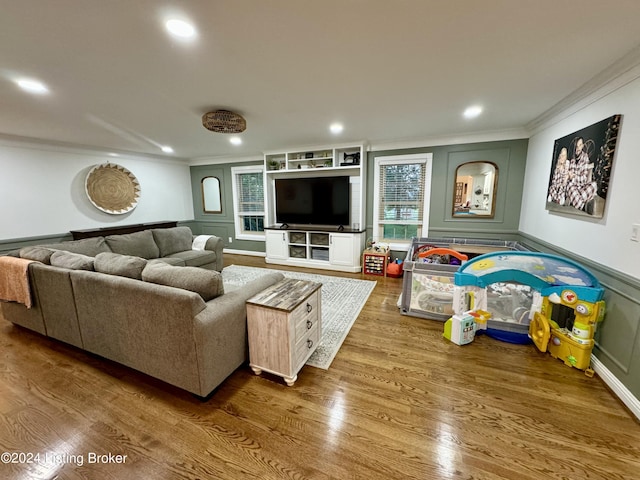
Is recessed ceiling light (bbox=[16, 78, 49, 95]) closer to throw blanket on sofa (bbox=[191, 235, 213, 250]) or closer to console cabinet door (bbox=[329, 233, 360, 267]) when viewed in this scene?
throw blanket on sofa (bbox=[191, 235, 213, 250])

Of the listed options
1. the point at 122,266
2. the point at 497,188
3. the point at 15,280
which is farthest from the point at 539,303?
the point at 15,280

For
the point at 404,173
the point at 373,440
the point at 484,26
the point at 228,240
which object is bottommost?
the point at 373,440

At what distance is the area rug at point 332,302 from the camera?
230cm

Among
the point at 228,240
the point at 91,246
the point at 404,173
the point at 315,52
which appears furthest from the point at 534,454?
the point at 228,240

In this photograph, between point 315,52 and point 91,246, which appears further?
point 91,246

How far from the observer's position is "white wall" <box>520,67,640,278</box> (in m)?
1.76

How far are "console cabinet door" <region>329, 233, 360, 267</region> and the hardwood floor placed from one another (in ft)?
8.08

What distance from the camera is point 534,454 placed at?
1.36m

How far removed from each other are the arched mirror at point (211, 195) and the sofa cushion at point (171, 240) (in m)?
1.86

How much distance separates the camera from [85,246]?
3.26 meters

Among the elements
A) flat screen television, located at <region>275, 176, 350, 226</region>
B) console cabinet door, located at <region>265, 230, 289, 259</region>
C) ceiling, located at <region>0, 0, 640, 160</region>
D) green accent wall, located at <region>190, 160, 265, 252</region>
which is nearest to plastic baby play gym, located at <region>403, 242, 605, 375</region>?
ceiling, located at <region>0, 0, 640, 160</region>

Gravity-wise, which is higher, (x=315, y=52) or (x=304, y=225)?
(x=315, y=52)

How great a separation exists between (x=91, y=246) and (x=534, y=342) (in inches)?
209

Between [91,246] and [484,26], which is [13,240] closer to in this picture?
[91,246]
